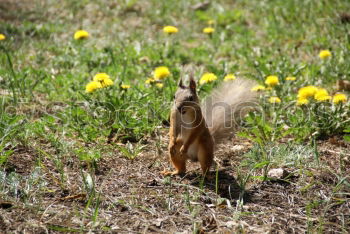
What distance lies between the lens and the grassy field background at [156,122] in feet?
9.06

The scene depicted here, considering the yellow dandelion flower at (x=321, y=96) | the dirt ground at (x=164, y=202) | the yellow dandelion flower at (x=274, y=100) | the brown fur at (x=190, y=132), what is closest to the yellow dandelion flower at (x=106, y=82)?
the dirt ground at (x=164, y=202)

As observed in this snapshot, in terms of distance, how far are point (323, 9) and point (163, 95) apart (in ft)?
10.2

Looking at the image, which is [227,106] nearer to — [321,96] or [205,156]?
[205,156]

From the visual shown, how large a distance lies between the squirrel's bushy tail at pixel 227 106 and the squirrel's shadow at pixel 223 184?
11.9 inches

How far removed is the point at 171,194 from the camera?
2994mm

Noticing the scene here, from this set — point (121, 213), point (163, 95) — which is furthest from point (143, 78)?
point (121, 213)

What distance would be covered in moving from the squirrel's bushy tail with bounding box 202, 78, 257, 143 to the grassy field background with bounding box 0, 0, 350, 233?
0.18 meters

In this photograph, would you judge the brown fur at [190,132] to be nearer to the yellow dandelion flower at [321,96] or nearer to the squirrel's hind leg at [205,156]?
the squirrel's hind leg at [205,156]

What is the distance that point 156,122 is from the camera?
3.97 meters

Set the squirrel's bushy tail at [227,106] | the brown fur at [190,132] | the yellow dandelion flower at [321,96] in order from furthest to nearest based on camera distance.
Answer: the yellow dandelion flower at [321,96]
the squirrel's bushy tail at [227,106]
the brown fur at [190,132]

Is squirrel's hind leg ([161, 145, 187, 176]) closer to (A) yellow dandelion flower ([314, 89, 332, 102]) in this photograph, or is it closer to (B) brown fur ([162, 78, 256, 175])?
(B) brown fur ([162, 78, 256, 175])

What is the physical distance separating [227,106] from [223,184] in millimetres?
631

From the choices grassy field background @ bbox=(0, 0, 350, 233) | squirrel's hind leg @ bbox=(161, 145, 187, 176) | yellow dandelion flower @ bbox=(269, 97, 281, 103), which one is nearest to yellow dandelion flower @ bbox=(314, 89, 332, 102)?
grassy field background @ bbox=(0, 0, 350, 233)

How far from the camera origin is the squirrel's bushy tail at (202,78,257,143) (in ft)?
11.5
